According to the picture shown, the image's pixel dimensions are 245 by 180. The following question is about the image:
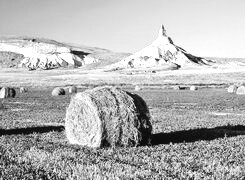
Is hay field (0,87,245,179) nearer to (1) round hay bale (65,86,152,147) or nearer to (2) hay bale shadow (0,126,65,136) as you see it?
(2) hay bale shadow (0,126,65,136)

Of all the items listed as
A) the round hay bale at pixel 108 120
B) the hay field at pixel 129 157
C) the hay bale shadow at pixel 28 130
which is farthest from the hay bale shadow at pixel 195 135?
the hay bale shadow at pixel 28 130

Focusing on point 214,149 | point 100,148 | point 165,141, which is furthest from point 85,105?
point 214,149

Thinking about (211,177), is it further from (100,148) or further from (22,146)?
(22,146)

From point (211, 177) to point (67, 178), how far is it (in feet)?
11.3

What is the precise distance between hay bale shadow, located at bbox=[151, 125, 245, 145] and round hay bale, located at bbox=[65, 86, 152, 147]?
4.56 ft

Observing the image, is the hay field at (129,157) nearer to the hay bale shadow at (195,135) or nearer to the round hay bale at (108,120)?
the hay bale shadow at (195,135)

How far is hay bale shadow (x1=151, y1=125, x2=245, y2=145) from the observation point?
18.3m

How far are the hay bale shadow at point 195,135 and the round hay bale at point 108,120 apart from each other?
1390mm

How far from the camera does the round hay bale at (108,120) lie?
16.1m

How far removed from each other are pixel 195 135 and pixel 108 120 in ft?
16.8

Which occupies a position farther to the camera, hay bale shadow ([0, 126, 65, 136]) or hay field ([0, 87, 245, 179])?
hay bale shadow ([0, 126, 65, 136])

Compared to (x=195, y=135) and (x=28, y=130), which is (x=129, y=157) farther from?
(x=28, y=130)

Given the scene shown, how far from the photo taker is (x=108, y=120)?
16.2 meters

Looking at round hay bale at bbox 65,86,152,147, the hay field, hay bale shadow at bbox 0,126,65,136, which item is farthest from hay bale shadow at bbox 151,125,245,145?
hay bale shadow at bbox 0,126,65,136
